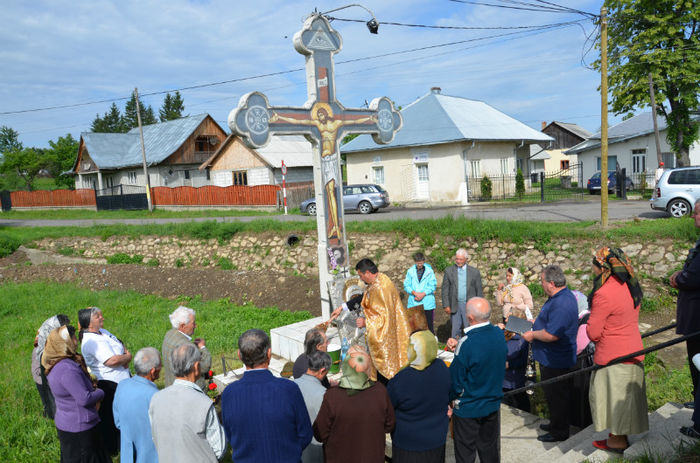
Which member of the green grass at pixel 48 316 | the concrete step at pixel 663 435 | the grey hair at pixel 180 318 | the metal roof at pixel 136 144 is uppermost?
the metal roof at pixel 136 144

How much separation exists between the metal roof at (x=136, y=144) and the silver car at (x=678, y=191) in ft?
102

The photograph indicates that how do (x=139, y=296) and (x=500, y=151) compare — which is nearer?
(x=139, y=296)

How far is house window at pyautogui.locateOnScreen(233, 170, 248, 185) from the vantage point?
1255 inches

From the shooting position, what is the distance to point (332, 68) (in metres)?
7.22

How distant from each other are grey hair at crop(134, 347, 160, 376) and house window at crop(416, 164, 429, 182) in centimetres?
2227

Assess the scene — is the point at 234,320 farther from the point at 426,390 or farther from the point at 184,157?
the point at 184,157

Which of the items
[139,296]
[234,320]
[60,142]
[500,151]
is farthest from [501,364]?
[60,142]

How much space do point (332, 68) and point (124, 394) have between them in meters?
5.35

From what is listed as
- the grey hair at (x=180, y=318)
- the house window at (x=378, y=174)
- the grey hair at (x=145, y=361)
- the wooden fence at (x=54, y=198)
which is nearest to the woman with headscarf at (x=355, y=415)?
the grey hair at (x=145, y=361)

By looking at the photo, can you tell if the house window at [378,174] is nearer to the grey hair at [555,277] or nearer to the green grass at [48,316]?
the green grass at [48,316]

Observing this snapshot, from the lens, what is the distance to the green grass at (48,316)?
543 cm

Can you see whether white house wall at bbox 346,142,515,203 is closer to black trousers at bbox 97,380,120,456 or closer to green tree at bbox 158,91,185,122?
black trousers at bbox 97,380,120,456

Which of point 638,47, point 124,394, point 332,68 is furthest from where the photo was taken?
point 638,47

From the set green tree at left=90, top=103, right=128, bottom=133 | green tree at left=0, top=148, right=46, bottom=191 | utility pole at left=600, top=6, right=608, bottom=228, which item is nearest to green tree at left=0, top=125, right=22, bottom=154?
green tree at left=90, top=103, right=128, bottom=133
